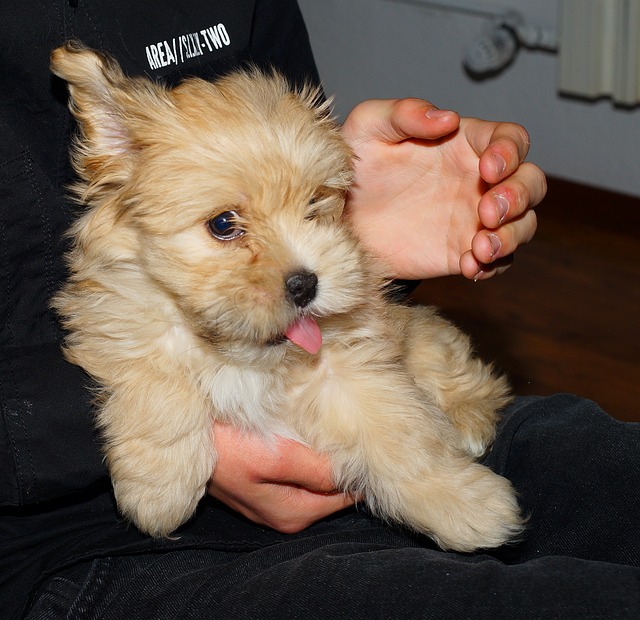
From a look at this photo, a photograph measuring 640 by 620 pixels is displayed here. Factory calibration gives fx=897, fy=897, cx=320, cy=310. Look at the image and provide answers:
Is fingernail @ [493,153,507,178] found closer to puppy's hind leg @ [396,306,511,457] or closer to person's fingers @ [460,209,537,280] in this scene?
person's fingers @ [460,209,537,280]

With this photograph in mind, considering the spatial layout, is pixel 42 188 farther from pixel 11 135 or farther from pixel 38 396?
pixel 38 396

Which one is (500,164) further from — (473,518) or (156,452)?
(156,452)

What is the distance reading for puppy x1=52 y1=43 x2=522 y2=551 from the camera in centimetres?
179

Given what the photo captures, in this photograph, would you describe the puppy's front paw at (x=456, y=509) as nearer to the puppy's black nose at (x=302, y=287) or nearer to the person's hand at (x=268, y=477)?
the person's hand at (x=268, y=477)

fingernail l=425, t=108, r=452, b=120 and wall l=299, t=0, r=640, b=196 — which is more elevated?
fingernail l=425, t=108, r=452, b=120

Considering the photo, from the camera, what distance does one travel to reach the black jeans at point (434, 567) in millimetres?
1614

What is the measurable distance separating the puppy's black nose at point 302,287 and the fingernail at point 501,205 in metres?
0.54

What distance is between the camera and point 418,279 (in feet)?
8.43

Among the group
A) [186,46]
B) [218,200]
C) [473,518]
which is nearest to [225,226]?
[218,200]

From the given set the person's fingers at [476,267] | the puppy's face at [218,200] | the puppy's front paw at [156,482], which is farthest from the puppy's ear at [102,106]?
the person's fingers at [476,267]

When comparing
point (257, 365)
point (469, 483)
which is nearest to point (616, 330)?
point (469, 483)

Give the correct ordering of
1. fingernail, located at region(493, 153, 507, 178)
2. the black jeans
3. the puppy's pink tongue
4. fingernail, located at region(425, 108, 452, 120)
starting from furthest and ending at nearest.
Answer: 1. fingernail, located at region(425, 108, 452, 120)
2. fingernail, located at region(493, 153, 507, 178)
3. the puppy's pink tongue
4. the black jeans

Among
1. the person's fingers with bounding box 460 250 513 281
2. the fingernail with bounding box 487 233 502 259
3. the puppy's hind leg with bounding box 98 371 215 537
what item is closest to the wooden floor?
the person's fingers with bounding box 460 250 513 281

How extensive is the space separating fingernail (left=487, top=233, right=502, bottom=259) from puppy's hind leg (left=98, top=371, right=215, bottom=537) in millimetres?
778
